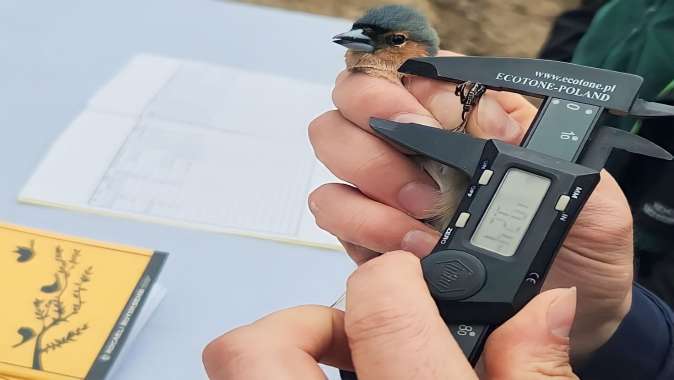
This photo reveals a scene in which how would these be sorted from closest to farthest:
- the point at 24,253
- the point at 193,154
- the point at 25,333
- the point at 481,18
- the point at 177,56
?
the point at 25,333, the point at 24,253, the point at 193,154, the point at 177,56, the point at 481,18

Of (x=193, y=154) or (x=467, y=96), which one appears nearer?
(x=467, y=96)

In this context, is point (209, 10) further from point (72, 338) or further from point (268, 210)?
point (72, 338)

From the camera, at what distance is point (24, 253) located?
977mm

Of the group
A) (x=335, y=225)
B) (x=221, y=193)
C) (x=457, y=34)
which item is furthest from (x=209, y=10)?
(x=457, y=34)

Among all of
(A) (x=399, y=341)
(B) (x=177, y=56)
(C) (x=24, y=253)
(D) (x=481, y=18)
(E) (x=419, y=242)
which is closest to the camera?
(A) (x=399, y=341)

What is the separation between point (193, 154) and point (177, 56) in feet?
1.22

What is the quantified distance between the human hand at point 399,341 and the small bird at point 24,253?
457 millimetres

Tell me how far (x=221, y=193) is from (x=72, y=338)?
0.38 meters

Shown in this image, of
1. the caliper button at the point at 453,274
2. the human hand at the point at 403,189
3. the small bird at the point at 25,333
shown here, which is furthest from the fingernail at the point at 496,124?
the small bird at the point at 25,333

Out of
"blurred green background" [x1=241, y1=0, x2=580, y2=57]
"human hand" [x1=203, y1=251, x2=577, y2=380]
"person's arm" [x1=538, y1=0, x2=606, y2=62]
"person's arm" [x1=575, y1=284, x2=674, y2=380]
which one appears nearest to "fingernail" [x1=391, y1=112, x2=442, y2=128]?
"human hand" [x1=203, y1=251, x2=577, y2=380]

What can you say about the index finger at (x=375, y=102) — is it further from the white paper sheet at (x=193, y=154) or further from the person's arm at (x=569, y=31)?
the person's arm at (x=569, y=31)

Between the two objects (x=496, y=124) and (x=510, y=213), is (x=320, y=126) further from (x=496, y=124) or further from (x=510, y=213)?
(x=510, y=213)

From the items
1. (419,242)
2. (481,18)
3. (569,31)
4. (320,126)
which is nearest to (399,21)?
(320,126)

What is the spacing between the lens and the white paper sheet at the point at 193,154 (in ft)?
3.77
